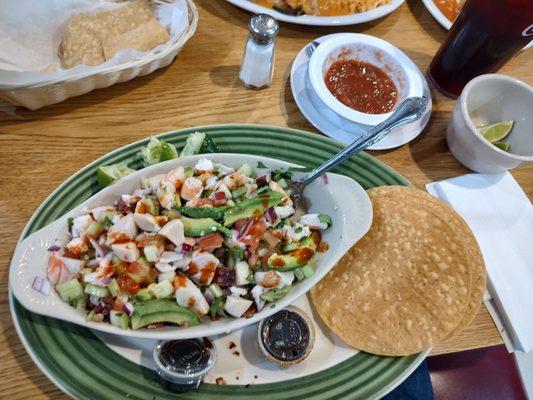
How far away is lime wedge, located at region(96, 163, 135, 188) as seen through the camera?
1.60 meters

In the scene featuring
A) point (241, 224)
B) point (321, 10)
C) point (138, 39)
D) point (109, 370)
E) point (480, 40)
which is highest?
point (480, 40)

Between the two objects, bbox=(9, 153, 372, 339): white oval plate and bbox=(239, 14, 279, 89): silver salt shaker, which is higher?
bbox=(239, 14, 279, 89): silver salt shaker

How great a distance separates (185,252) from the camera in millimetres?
1393

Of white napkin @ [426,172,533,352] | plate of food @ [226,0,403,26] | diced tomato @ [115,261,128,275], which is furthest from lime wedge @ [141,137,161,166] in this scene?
white napkin @ [426,172,533,352]

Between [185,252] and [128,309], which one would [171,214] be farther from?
[128,309]

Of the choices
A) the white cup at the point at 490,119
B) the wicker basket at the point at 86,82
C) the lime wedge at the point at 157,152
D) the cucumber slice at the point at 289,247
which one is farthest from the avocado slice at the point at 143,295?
the white cup at the point at 490,119

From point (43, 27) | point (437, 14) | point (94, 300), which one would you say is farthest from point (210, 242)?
point (437, 14)

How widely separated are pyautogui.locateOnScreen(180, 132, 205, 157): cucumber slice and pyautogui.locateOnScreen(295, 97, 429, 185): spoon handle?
41 centimetres

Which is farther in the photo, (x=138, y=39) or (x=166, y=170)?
(x=138, y=39)

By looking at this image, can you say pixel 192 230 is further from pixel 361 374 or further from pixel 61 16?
pixel 61 16

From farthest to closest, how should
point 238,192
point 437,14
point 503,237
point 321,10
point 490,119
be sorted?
1. point 437,14
2. point 321,10
3. point 490,119
4. point 503,237
5. point 238,192

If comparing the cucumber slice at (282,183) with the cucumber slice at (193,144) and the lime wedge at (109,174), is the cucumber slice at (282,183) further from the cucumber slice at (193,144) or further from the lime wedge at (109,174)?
the lime wedge at (109,174)

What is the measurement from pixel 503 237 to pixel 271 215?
989mm

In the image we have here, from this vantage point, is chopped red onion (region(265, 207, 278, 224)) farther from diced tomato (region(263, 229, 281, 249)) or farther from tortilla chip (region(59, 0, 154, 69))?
tortilla chip (region(59, 0, 154, 69))
